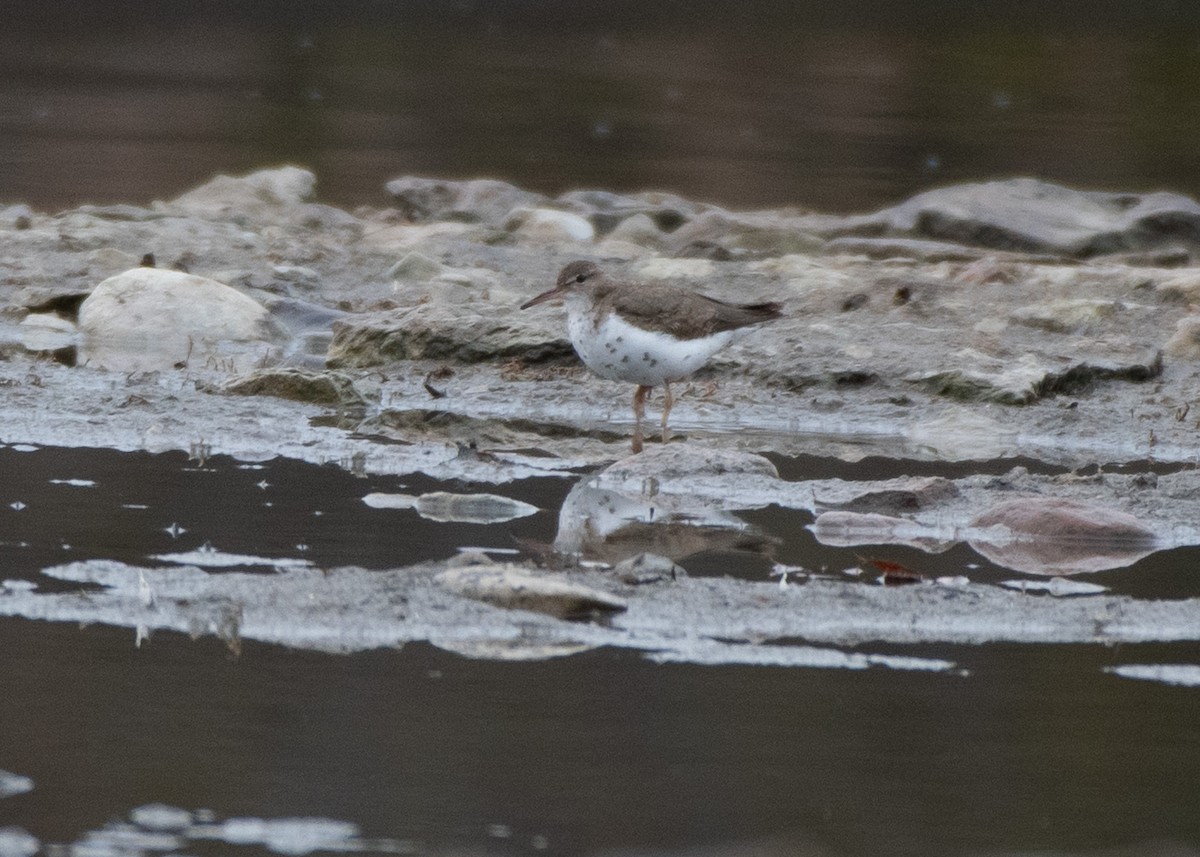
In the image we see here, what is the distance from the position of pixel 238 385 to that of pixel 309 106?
15.0 meters

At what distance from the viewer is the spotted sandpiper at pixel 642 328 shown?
7.13 metres

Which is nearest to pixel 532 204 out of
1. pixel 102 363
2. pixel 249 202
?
pixel 249 202

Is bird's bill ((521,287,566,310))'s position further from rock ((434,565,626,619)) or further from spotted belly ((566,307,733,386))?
rock ((434,565,626,619))

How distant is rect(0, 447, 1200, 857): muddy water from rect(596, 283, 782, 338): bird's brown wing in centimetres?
287

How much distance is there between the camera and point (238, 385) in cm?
758

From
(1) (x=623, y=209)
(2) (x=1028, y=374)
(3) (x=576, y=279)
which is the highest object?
(1) (x=623, y=209)

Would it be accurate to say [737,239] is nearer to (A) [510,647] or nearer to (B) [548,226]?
(B) [548,226]

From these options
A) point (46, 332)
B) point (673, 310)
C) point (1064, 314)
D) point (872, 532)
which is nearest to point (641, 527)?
point (872, 532)

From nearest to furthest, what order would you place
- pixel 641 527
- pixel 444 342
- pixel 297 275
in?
pixel 641 527 < pixel 444 342 < pixel 297 275

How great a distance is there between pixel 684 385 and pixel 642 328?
137 centimetres

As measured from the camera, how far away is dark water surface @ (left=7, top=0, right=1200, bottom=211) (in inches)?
696

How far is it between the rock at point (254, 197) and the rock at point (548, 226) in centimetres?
163

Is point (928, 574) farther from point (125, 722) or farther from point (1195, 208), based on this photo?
point (1195, 208)

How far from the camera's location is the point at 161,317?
8.88m
